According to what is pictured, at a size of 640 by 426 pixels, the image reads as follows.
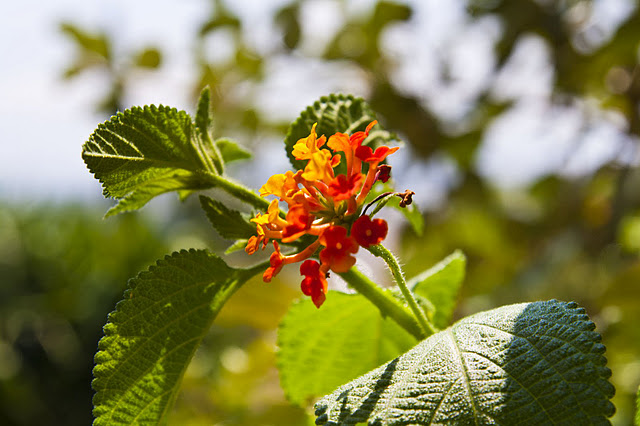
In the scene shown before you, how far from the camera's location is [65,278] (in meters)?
3.44

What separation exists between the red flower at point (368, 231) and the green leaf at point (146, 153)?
6.6 inches

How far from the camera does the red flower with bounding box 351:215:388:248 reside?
42 cm

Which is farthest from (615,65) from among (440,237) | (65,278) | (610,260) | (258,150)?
(65,278)

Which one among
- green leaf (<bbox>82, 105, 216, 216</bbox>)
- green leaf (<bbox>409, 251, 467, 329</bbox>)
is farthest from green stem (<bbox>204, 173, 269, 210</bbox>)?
green leaf (<bbox>409, 251, 467, 329</bbox>)

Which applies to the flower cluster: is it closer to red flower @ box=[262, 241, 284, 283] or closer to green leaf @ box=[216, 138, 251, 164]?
red flower @ box=[262, 241, 284, 283]

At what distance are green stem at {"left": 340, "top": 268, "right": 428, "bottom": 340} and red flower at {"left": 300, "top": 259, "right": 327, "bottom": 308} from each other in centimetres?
Answer: 5

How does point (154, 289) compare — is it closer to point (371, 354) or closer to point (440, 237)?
point (371, 354)

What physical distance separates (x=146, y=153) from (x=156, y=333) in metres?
0.16

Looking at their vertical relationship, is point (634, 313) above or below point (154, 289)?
above

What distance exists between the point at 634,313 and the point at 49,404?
3096 millimetres

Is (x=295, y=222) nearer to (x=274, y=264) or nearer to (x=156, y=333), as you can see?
(x=274, y=264)

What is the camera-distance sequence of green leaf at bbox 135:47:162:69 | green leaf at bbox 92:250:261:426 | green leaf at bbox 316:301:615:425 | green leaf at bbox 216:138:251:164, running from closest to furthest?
green leaf at bbox 316:301:615:425
green leaf at bbox 92:250:261:426
green leaf at bbox 216:138:251:164
green leaf at bbox 135:47:162:69

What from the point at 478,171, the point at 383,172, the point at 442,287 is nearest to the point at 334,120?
the point at 383,172

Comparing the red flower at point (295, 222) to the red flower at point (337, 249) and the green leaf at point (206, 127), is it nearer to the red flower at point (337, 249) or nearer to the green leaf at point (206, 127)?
A: the red flower at point (337, 249)
